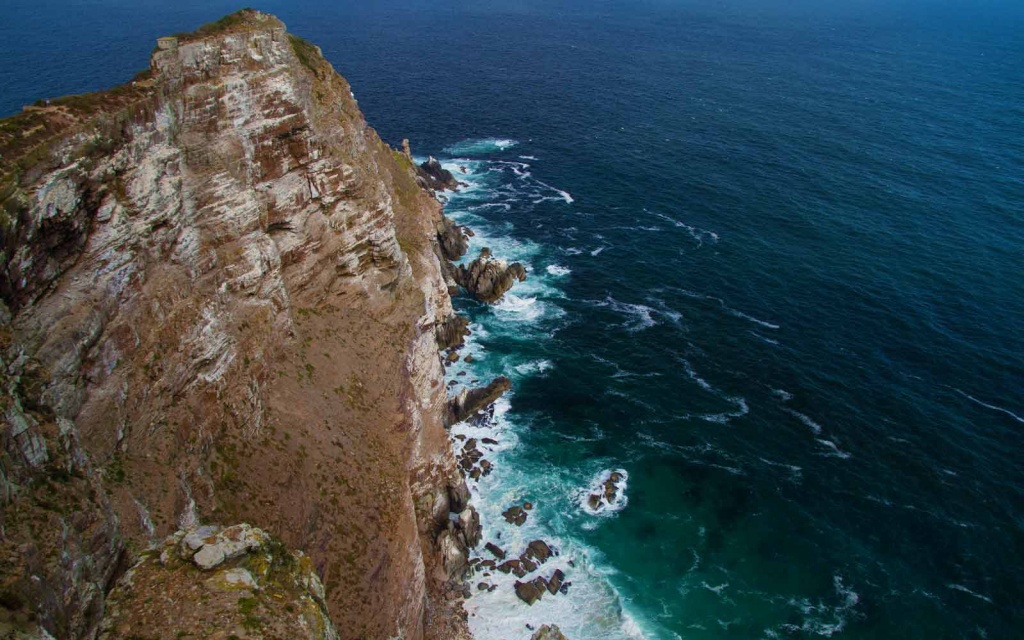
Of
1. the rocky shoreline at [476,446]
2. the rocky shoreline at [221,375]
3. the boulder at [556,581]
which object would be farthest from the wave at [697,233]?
the boulder at [556,581]

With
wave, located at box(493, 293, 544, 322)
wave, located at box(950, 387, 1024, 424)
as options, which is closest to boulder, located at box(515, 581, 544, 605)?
wave, located at box(493, 293, 544, 322)

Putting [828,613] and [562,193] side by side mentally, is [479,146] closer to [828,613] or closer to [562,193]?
[562,193]

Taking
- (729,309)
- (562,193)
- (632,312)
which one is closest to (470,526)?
(632,312)

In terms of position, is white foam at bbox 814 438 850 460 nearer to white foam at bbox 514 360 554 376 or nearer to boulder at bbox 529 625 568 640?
white foam at bbox 514 360 554 376

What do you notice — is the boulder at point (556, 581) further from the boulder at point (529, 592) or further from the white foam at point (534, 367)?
the white foam at point (534, 367)

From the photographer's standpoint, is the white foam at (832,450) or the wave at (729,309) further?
the wave at (729,309)

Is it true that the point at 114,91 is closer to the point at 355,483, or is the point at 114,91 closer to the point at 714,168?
the point at 355,483

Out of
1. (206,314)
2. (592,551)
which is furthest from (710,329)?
(206,314)
